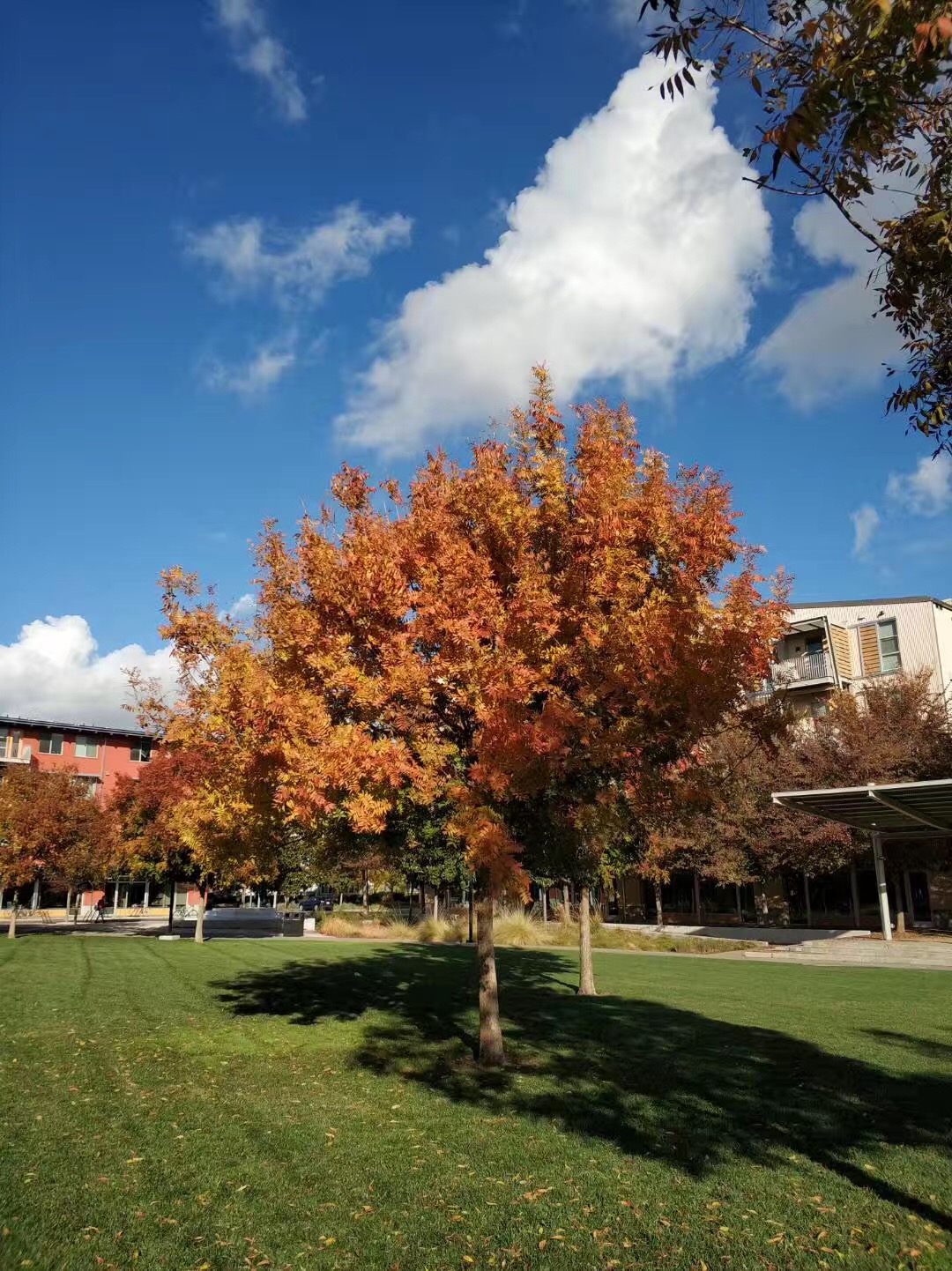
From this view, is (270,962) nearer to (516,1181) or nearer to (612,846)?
(612,846)

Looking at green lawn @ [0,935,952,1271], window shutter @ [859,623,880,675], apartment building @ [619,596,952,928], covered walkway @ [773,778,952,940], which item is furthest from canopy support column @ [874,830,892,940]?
green lawn @ [0,935,952,1271]

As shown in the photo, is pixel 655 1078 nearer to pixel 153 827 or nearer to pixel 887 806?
pixel 887 806

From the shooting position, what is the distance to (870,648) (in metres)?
40.9

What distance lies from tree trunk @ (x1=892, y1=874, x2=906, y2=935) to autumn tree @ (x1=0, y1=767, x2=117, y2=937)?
30965 millimetres

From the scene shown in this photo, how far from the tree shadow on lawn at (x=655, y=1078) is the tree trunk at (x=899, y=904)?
19567 mm

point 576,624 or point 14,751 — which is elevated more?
point 14,751

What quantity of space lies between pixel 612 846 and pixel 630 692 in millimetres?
6247

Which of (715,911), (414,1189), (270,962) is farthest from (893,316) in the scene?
(715,911)

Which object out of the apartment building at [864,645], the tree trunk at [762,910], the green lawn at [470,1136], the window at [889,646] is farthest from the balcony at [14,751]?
the window at [889,646]

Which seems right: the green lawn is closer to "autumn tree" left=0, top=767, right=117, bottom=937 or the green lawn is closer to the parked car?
"autumn tree" left=0, top=767, right=117, bottom=937

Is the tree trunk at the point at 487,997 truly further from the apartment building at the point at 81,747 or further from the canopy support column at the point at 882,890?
the apartment building at the point at 81,747

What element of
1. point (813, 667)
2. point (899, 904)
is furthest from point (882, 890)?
point (813, 667)

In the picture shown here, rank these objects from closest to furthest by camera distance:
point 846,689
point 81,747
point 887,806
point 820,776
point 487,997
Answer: point 487,997, point 887,806, point 820,776, point 846,689, point 81,747

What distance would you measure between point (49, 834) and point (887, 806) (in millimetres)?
31501
